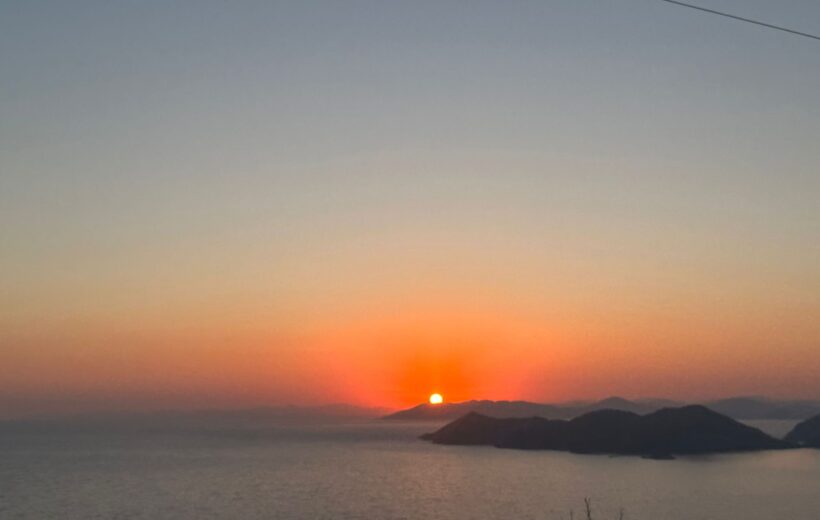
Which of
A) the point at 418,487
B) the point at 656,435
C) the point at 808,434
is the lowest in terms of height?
the point at 418,487

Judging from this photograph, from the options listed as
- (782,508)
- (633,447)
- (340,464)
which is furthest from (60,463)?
(782,508)

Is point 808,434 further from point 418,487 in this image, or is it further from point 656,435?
point 418,487

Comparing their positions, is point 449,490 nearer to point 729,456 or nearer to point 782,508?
point 782,508

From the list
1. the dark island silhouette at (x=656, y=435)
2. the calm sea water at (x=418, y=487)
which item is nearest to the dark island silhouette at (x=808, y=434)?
the dark island silhouette at (x=656, y=435)

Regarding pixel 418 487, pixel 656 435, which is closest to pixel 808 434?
pixel 656 435

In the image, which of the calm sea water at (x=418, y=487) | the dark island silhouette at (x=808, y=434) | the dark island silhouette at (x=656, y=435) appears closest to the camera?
the calm sea water at (x=418, y=487)

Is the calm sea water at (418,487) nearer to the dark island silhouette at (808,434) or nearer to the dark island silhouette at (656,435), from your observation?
the dark island silhouette at (656,435)
